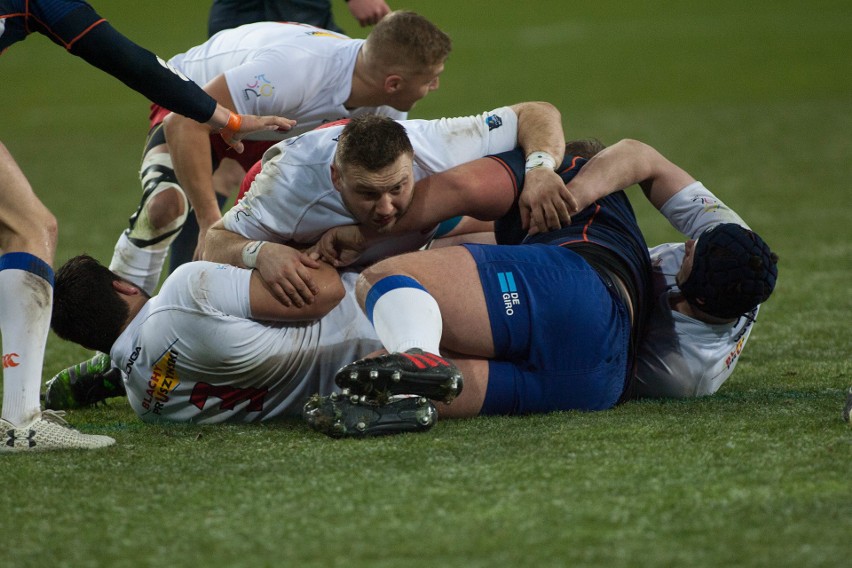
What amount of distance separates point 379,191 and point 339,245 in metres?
0.28

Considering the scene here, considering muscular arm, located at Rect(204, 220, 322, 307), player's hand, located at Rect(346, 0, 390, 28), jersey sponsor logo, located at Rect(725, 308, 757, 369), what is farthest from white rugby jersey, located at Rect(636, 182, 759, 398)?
player's hand, located at Rect(346, 0, 390, 28)

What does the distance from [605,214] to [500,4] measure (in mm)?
21051

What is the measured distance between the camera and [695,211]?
398cm

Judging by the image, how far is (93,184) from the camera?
411 inches

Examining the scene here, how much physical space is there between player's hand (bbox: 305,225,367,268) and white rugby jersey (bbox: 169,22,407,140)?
1.21 m

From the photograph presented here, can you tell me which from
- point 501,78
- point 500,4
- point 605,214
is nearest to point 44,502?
point 605,214

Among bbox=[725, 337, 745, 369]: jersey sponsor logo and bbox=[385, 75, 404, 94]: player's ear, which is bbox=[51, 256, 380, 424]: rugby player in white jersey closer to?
bbox=[725, 337, 745, 369]: jersey sponsor logo

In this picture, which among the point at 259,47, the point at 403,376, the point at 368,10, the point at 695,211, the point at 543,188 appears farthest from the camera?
the point at 368,10

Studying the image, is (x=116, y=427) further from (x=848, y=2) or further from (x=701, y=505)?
(x=848, y=2)

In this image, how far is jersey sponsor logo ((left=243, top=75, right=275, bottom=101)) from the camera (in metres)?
4.65

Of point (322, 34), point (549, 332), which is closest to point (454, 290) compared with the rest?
point (549, 332)

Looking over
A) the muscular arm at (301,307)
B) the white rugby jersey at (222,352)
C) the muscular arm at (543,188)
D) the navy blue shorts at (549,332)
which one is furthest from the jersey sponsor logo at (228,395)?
the muscular arm at (543,188)

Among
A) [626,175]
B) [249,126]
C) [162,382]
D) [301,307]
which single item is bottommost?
[162,382]

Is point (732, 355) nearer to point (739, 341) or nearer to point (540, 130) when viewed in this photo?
point (739, 341)
